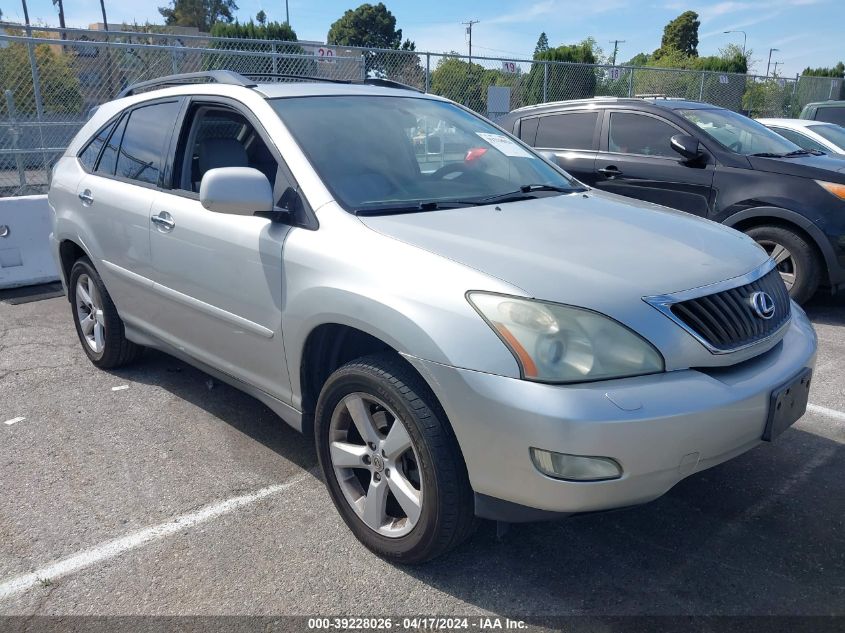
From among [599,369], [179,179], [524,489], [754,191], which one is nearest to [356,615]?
[524,489]

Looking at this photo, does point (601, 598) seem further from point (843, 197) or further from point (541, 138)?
point (541, 138)

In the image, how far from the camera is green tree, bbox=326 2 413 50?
→ 255ft

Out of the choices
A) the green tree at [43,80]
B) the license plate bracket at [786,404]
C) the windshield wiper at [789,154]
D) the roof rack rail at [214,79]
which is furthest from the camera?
the green tree at [43,80]

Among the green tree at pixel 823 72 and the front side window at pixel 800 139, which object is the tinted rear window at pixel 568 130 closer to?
the front side window at pixel 800 139

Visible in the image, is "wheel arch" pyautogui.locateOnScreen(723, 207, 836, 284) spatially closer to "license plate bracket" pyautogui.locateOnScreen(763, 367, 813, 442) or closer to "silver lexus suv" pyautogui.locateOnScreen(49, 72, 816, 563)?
"silver lexus suv" pyautogui.locateOnScreen(49, 72, 816, 563)

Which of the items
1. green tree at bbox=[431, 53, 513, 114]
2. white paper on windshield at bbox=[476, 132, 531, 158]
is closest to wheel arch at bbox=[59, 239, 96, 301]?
white paper on windshield at bbox=[476, 132, 531, 158]

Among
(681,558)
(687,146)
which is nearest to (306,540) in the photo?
(681,558)

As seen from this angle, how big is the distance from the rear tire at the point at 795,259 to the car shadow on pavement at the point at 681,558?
2.93 meters

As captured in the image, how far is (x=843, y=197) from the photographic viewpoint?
5656 millimetres

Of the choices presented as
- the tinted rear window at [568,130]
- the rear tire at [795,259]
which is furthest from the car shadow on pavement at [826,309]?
the tinted rear window at [568,130]

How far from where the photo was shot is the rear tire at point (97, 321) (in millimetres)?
4492

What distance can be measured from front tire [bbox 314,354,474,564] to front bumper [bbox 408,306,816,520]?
0.30ft

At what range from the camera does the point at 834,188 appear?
572 cm

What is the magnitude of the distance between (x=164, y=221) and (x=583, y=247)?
2137mm
